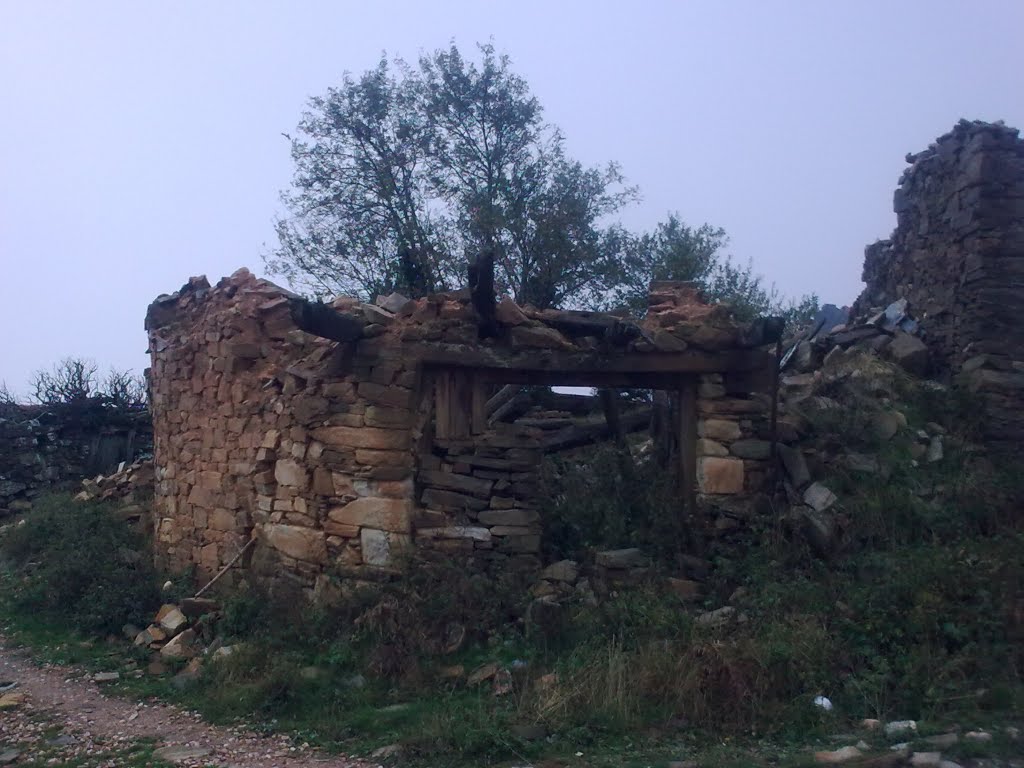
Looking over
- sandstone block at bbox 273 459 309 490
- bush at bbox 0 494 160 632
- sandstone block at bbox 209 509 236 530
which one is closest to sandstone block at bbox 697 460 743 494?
→ sandstone block at bbox 273 459 309 490

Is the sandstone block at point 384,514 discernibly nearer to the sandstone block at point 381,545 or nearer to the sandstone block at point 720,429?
the sandstone block at point 381,545

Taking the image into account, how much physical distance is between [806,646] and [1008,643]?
131 cm

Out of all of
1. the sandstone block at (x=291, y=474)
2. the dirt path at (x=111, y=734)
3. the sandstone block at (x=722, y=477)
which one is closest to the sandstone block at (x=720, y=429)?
the sandstone block at (x=722, y=477)

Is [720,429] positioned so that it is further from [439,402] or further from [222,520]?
[222,520]

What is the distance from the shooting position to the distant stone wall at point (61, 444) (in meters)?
15.9

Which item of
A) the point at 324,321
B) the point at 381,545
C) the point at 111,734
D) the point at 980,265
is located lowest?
the point at 111,734

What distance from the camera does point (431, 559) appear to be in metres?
7.47

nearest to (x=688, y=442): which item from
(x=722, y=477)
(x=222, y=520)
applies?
(x=722, y=477)

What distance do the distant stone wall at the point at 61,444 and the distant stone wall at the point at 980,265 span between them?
12.6 m

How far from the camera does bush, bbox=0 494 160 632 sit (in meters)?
8.71

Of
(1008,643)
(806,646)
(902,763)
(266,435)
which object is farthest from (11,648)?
(1008,643)

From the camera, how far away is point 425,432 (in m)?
7.82

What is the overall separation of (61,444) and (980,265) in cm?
1380

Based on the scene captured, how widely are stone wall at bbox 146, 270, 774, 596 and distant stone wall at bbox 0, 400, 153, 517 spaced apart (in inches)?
342
